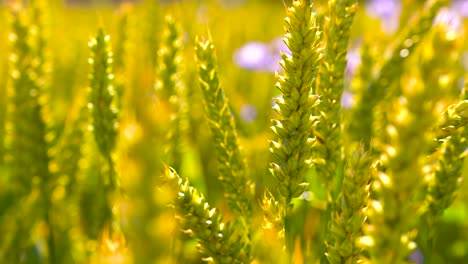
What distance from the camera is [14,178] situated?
2.07 ft

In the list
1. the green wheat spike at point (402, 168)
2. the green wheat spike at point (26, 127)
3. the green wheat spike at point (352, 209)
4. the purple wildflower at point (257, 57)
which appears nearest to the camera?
the green wheat spike at point (402, 168)

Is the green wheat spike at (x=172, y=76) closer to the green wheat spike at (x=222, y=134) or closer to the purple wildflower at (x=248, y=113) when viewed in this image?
the green wheat spike at (x=222, y=134)

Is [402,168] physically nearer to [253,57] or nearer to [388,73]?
[388,73]

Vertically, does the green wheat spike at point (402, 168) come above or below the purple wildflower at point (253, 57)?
below

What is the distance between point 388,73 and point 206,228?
1.23 feet

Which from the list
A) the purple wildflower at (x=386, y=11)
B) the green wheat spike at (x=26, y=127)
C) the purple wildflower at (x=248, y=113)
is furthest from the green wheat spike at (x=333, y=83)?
the purple wildflower at (x=386, y=11)

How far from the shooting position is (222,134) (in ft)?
1.41

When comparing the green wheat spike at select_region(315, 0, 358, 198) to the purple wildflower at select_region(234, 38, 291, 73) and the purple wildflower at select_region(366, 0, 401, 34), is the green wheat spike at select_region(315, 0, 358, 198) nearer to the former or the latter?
the purple wildflower at select_region(234, 38, 291, 73)

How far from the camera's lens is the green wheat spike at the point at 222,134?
16.7 inches

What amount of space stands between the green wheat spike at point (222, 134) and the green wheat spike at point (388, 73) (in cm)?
25

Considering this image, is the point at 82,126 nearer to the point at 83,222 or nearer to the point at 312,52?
the point at 83,222

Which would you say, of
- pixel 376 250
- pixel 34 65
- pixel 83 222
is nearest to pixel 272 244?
A: pixel 376 250

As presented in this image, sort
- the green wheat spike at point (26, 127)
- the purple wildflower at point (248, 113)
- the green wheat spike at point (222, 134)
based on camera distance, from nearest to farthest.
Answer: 1. the green wheat spike at point (222, 134)
2. the green wheat spike at point (26, 127)
3. the purple wildflower at point (248, 113)

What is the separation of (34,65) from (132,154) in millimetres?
416
